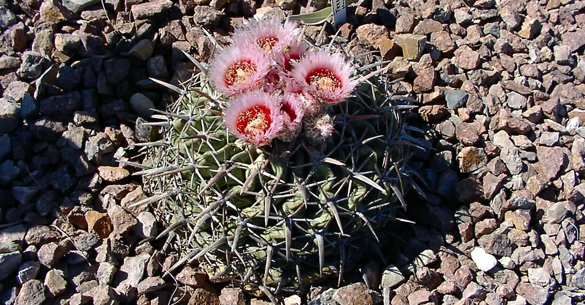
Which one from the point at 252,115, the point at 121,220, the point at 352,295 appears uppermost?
the point at 252,115

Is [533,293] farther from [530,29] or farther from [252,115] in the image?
[530,29]

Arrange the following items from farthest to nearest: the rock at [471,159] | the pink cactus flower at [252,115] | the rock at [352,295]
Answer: the rock at [471,159] < the rock at [352,295] < the pink cactus flower at [252,115]

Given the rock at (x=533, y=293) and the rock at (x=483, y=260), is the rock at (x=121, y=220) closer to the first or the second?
the rock at (x=483, y=260)

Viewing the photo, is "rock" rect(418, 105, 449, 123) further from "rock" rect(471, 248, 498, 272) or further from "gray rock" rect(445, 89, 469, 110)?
"rock" rect(471, 248, 498, 272)

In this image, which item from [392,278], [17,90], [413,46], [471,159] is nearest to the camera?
[392,278]

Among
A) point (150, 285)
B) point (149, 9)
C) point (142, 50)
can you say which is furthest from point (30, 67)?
point (150, 285)

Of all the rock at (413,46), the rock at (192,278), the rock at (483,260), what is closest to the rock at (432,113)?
the rock at (413,46)

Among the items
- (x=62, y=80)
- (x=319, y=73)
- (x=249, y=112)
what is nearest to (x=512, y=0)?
(x=319, y=73)

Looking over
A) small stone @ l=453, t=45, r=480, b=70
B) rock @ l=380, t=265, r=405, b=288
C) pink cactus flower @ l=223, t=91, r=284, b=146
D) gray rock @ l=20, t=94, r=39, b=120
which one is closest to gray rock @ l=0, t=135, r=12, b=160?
gray rock @ l=20, t=94, r=39, b=120
